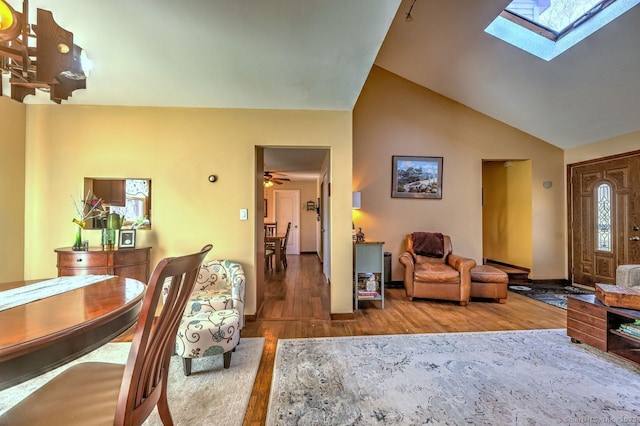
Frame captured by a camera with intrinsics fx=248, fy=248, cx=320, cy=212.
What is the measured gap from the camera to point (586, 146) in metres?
4.17

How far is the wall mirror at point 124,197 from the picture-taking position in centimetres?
284

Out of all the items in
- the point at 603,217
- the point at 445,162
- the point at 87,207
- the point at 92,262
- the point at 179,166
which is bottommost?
the point at 92,262

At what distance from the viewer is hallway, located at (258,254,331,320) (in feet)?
9.89

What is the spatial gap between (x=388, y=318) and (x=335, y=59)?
Result: 9.07 feet

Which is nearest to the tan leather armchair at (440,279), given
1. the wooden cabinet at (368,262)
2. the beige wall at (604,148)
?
the wooden cabinet at (368,262)

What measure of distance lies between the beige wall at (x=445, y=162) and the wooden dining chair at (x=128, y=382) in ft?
12.1

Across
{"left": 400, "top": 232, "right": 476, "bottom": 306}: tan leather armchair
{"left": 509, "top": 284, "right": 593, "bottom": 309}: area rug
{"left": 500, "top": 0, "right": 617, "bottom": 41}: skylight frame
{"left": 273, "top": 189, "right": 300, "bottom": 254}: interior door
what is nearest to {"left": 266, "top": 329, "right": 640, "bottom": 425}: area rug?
{"left": 400, "top": 232, "right": 476, "bottom": 306}: tan leather armchair

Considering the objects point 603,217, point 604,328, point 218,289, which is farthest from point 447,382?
point 603,217

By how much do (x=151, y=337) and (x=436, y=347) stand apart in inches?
89.9

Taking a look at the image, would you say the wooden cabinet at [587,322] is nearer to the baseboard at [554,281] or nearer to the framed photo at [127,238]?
the baseboard at [554,281]

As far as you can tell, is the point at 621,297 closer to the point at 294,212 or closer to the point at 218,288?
the point at 218,288

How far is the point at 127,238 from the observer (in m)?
2.61

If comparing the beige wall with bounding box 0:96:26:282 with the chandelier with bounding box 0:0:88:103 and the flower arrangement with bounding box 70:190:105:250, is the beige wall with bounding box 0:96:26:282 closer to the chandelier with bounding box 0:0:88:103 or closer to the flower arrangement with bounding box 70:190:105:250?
the flower arrangement with bounding box 70:190:105:250

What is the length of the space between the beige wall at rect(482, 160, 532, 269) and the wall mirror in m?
6.15
